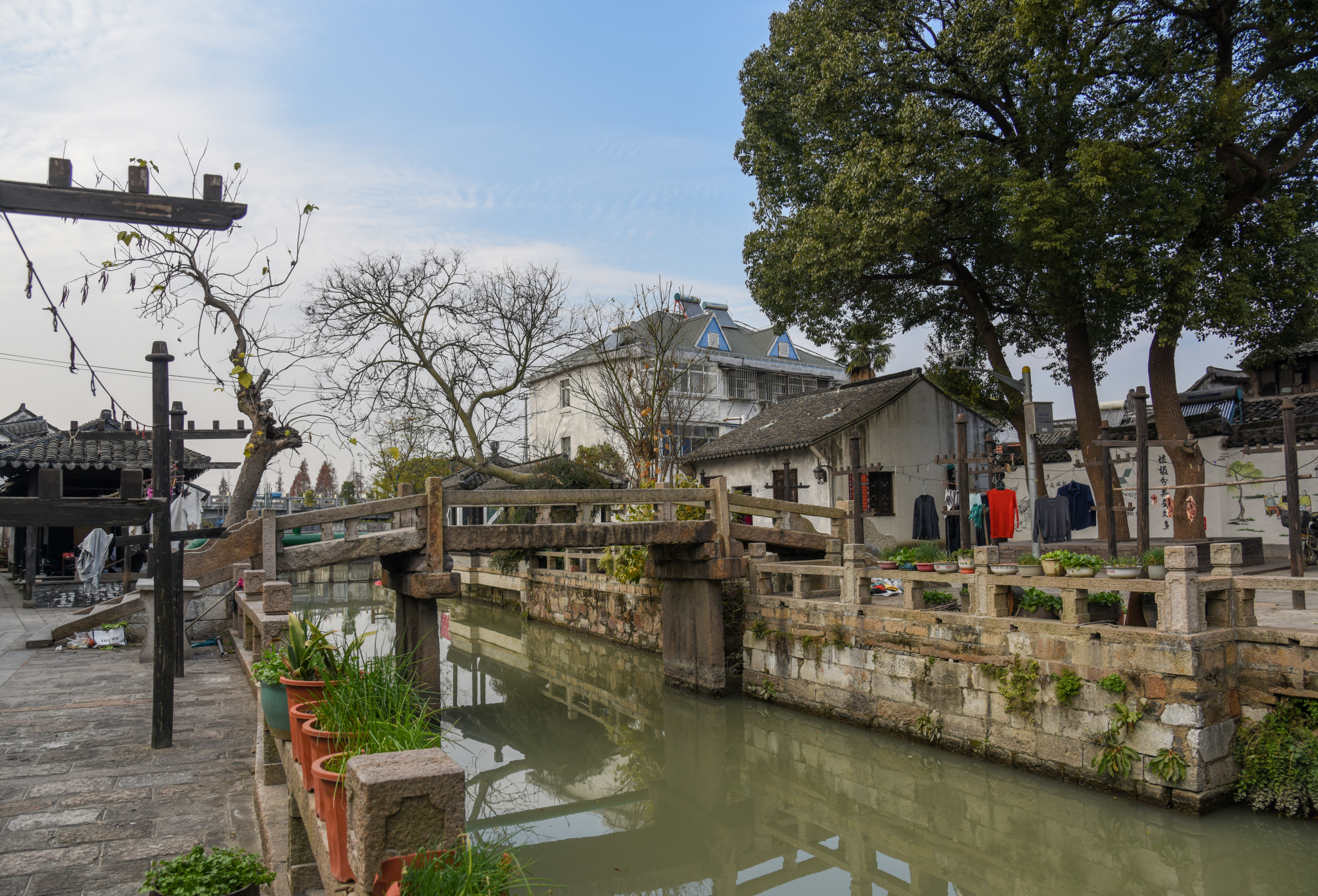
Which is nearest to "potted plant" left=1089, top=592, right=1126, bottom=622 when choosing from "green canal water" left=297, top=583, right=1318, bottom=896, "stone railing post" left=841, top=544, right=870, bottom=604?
"green canal water" left=297, top=583, right=1318, bottom=896

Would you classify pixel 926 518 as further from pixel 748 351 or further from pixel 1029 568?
pixel 748 351

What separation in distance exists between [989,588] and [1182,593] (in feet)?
6.97

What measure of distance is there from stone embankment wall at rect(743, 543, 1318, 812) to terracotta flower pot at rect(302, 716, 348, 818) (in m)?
7.44

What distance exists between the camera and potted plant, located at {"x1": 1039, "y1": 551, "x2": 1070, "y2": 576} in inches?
350

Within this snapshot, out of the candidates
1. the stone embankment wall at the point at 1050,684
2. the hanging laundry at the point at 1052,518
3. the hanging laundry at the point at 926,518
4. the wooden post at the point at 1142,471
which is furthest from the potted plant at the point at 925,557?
the hanging laundry at the point at 926,518

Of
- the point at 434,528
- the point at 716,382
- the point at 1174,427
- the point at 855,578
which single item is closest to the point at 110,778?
the point at 434,528

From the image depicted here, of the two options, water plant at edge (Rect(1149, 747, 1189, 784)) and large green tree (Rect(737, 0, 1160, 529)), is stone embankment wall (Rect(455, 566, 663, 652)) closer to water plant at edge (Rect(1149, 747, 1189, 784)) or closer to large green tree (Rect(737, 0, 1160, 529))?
large green tree (Rect(737, 0, 1160, 529))

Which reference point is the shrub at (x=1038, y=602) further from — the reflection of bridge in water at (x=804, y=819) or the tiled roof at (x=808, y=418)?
the tiled roof at (x=808, y=418)

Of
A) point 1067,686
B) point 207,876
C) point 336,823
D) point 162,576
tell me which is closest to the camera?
point 336,823

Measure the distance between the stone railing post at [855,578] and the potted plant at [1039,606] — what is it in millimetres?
2148

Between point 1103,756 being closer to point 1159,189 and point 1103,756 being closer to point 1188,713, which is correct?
point 1188,713

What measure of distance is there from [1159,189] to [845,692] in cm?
921

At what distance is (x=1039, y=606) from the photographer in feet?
31.9

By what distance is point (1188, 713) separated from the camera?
7703 mm
